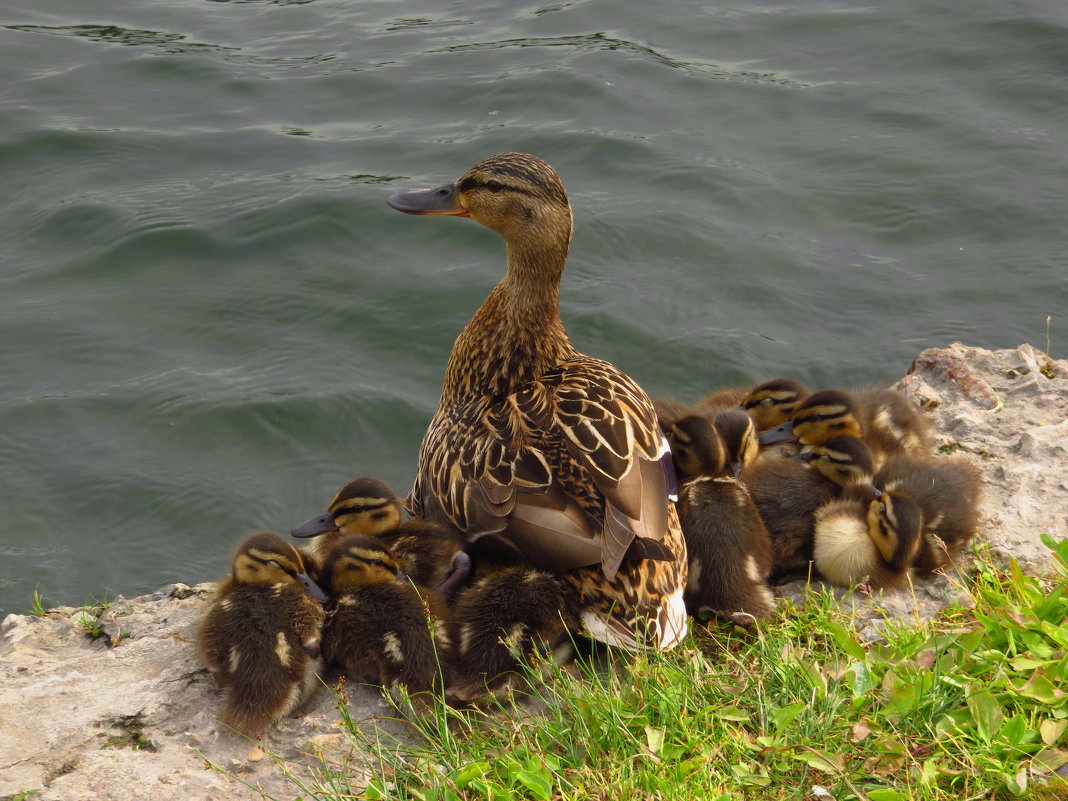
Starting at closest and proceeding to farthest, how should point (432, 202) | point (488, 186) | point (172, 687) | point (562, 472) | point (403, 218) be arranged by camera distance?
point (172, 687)
point (562, 472)
point (488, 186)
point (432, 202)
point (403, 218)

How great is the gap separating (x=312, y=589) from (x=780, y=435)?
86.1 inches

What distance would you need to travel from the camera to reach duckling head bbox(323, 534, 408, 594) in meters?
3.95

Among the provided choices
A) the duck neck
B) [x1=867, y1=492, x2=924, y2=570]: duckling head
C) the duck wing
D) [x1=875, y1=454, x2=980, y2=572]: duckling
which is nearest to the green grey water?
the duck neck

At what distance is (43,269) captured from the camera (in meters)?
8.18

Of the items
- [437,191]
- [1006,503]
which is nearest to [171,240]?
[437,191]

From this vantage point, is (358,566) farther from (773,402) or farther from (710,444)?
(773,402)

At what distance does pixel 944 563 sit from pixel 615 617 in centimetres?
134

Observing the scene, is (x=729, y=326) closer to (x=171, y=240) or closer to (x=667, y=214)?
(x=667, y=214)

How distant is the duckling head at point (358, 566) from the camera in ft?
13.0

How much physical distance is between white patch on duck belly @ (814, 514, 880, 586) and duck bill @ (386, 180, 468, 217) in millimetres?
2103

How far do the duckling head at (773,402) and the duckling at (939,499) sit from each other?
0.71m

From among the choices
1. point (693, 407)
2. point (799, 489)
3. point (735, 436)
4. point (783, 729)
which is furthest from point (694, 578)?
point (693, 407)

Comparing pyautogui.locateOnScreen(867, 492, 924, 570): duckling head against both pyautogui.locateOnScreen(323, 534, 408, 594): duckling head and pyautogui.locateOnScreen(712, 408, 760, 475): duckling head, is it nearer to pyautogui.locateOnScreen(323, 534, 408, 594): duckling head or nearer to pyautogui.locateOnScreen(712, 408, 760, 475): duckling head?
pyautogui.locateOnScreen(712, 408, 760, 475): duckling head

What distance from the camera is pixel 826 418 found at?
191 inches
